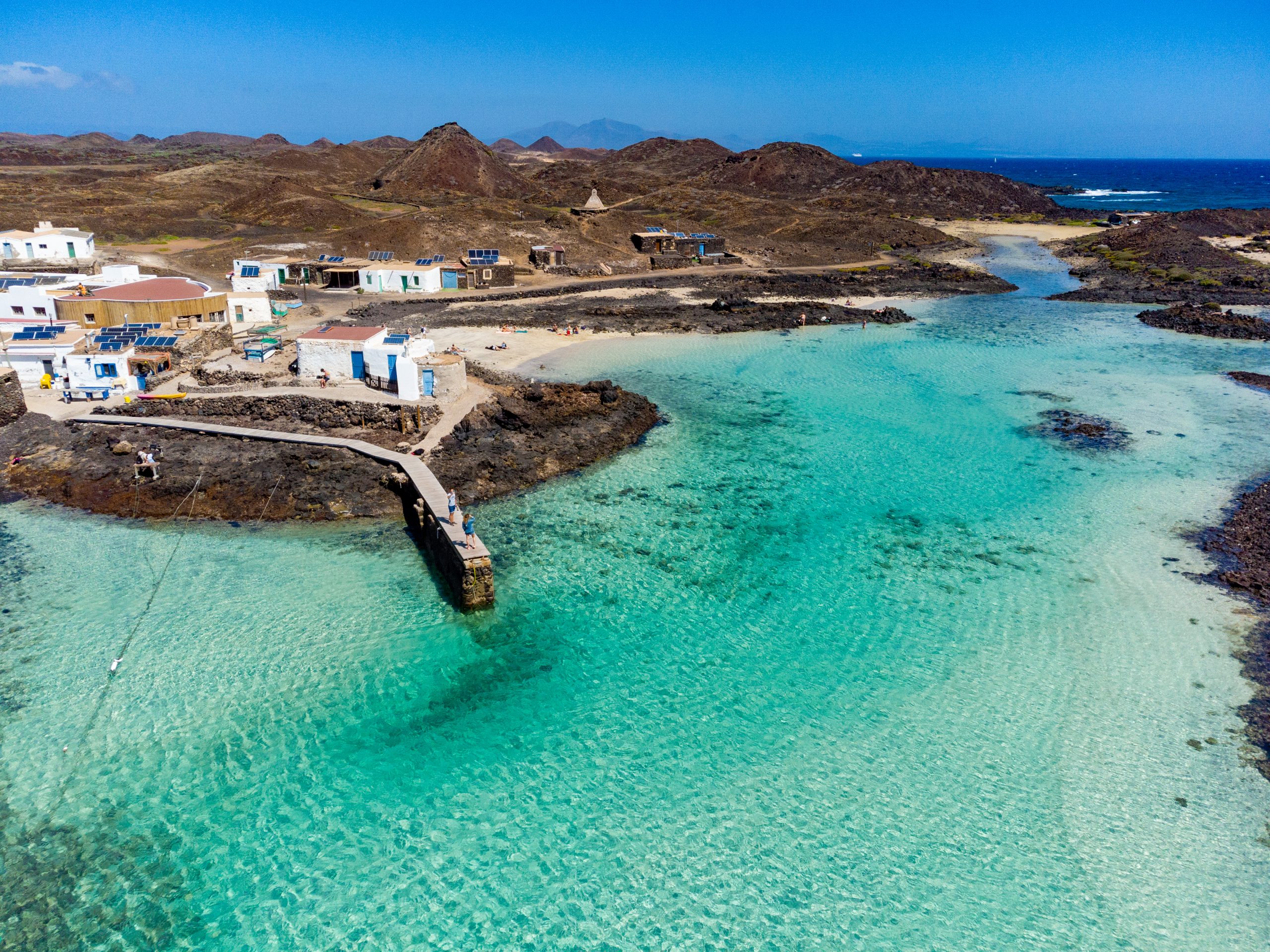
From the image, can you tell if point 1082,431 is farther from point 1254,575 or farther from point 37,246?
point 37,246

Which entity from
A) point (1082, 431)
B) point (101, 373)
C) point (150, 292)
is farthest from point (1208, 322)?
point (150, 292)

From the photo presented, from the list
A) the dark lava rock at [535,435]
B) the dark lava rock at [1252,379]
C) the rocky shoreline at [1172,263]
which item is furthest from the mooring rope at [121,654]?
the rocky shoreline at [1172,263]

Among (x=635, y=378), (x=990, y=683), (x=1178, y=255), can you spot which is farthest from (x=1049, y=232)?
(x=990, y=683)

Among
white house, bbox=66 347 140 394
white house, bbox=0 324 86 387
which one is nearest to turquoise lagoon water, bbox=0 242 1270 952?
white house, bbox=66 347 140 394

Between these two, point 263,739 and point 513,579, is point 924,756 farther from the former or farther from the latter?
point 263,739

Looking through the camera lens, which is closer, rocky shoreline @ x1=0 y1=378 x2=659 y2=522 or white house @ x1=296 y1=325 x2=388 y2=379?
rocky shoreline @ x1=0 y1=378 x2=659 y2=522

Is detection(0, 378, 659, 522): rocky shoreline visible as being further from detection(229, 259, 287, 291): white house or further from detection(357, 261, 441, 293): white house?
detection(357, 261, 441, 293): white house
